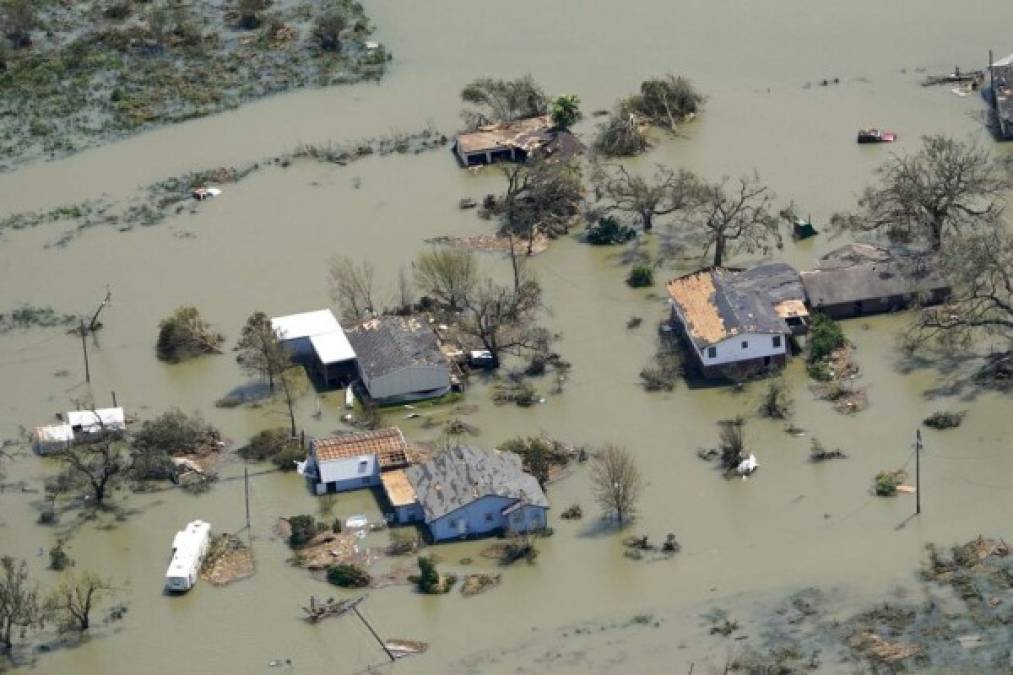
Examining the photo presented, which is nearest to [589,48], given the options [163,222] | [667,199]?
[667,199]

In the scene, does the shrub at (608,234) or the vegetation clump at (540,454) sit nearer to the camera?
the vegetation clump at (540,454)

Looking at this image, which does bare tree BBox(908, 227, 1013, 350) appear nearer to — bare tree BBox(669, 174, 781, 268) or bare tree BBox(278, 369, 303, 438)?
bare tree BBox(669, 174, 781, 268)

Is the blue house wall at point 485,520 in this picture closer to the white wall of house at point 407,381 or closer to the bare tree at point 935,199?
the white wall of house at point 407,381

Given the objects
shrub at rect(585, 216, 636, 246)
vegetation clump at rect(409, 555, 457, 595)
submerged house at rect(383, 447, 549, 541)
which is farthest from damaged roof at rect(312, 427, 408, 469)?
shrub at rect(585, 216, 636, 246)

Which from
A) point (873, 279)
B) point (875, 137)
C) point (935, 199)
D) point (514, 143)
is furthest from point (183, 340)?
point (875, 137)

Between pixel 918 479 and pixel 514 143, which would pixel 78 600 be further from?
pixel 514 143

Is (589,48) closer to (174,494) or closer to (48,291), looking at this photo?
(48,291)

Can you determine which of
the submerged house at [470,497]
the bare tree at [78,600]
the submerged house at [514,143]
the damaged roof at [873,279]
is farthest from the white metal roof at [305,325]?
the damaged roof at [873,279]

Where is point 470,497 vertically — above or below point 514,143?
below
